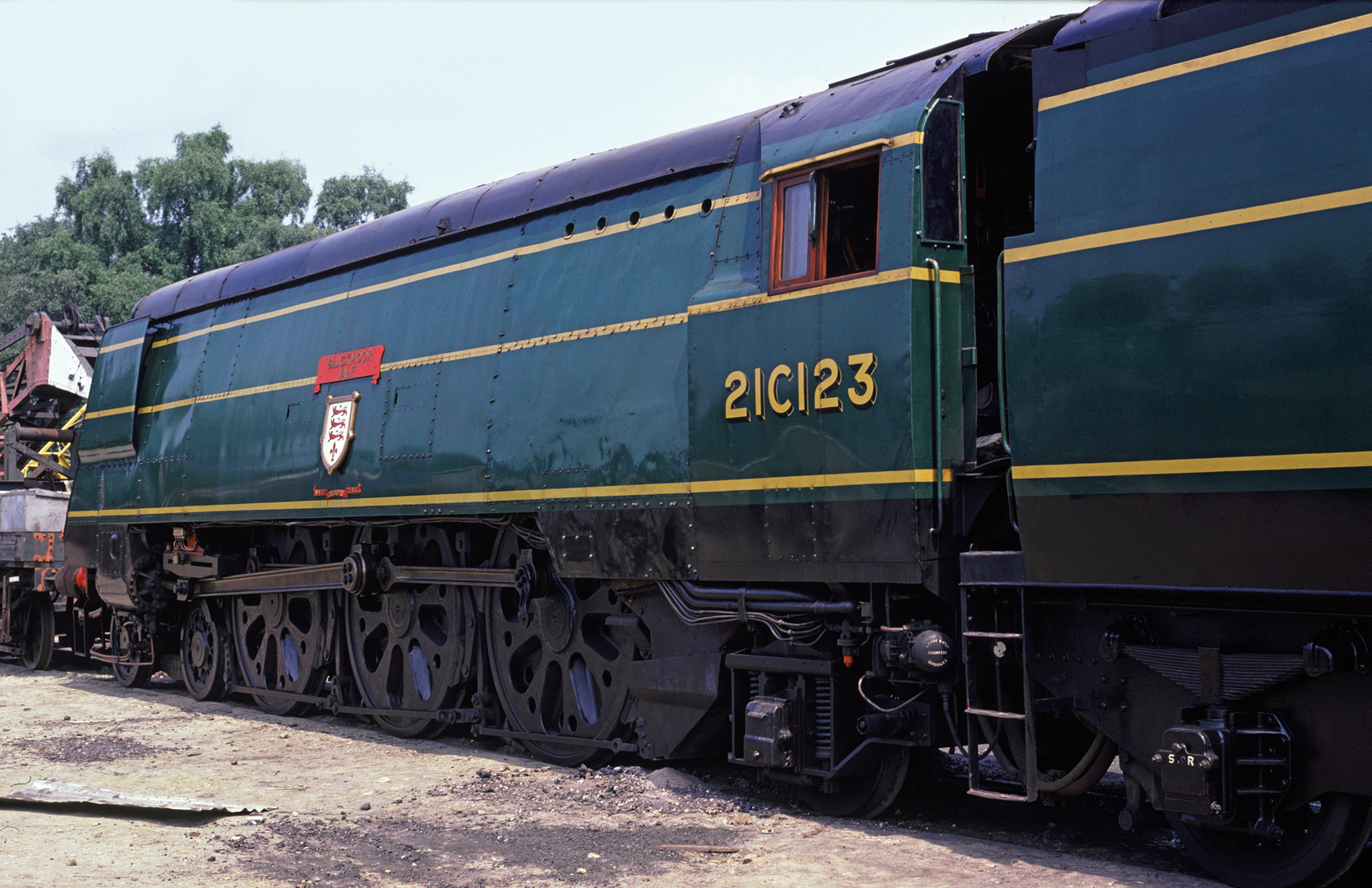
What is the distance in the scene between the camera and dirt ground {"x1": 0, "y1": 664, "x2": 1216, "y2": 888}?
21.2 feet

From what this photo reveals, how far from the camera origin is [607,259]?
941 centimetres

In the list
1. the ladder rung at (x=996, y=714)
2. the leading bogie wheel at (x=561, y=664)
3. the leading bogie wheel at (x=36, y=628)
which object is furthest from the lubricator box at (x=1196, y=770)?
the leading bogie wheel at (x=36, y=628)

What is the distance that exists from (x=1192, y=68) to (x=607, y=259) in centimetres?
459

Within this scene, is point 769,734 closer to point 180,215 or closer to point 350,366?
point 350,366

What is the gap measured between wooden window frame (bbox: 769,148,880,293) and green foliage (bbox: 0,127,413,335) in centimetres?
5716

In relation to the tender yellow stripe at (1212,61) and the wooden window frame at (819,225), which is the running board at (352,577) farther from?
the tender yellow stripe at (1212,61)

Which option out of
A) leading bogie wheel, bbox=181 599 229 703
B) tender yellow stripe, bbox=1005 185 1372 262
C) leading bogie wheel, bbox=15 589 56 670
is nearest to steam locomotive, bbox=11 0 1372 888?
tender yellow stripe, bbox=1005 185 1372 262

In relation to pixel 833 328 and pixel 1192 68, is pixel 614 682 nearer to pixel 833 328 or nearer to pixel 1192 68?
pixel 833 328

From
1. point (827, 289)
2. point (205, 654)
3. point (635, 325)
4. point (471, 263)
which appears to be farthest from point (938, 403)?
point (205, 654)

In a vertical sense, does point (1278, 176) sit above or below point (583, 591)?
above

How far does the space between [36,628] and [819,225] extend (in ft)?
51.9

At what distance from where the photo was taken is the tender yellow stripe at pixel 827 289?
23.1 feet

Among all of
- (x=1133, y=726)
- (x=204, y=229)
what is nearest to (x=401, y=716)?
(x=1133, y=726)

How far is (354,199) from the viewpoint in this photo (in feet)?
Result: 225
